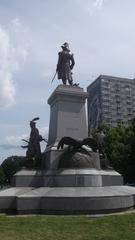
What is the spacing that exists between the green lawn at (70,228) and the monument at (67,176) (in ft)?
5.33

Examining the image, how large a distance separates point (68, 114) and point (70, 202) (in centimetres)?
744

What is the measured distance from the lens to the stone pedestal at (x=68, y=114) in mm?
19219

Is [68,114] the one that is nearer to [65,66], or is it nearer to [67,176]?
[65,66]

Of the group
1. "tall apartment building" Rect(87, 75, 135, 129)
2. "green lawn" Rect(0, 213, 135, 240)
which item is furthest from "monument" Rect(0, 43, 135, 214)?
"tall apartment building" Rect(87, 75, 135, 129)

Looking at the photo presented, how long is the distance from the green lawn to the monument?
1.62 m

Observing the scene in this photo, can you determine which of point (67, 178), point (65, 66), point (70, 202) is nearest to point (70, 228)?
point (70, 202)

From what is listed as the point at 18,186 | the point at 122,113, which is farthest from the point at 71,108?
the point at 122,113

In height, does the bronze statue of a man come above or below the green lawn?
above

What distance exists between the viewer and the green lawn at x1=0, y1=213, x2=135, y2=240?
872cm

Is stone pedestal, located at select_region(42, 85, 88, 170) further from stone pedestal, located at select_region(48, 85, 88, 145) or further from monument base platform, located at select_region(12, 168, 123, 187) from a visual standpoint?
monument base platform, located at select_region(12, 168, 123, 187)

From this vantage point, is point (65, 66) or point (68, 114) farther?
point (65, 66)

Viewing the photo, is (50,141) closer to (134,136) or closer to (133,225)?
(133,225)

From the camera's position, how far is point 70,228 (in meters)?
9.71

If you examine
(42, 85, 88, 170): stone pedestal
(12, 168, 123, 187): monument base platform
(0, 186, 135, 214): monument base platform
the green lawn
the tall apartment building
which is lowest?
the green lawn
